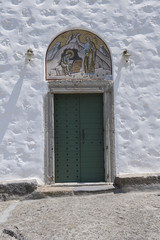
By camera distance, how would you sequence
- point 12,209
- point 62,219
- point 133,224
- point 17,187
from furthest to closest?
point 17,187 → point 12,209 → point 62,219 → point 133,224

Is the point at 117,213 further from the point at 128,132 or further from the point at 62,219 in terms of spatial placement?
the point at 128,132

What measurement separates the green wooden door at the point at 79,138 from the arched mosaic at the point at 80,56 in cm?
40

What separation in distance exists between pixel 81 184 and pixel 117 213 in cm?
152

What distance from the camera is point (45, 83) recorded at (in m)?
5.41

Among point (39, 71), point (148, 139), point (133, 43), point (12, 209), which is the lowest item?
point (12, 209)

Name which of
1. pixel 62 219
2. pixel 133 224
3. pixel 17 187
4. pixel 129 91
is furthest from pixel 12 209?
pixel 129 91

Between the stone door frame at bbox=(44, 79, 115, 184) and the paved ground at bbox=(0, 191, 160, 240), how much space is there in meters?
0.59

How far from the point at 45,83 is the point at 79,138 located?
1154 millimetres

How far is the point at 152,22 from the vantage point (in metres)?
5.61

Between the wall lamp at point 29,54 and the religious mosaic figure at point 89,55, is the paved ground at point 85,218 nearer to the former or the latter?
the religious mosaic figure at point 89,55

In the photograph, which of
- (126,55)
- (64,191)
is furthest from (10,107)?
(126,55)

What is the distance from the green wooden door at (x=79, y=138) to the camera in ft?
18.0

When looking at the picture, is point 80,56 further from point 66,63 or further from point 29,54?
point 29,54

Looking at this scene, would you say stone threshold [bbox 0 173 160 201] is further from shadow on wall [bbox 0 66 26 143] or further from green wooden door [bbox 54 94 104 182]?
shadow on wall [bbox 0 66 26 143]
